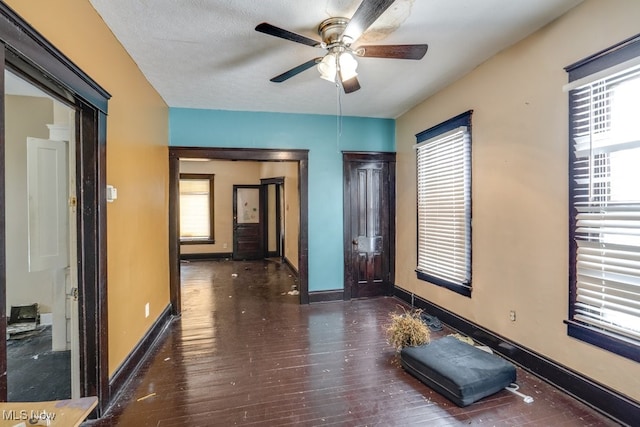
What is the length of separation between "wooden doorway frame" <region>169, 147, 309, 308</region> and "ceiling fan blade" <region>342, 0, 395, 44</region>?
2.52m

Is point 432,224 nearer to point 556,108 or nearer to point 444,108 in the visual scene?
point 444,108

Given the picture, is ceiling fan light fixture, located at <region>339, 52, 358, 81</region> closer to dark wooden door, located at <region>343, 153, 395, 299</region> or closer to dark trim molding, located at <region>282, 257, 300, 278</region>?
dark wooden door, located at <region>343, 153, 395, 299</region>

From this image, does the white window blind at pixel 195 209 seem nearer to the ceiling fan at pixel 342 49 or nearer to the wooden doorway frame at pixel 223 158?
the wooden doorway frame at pixel 223 158

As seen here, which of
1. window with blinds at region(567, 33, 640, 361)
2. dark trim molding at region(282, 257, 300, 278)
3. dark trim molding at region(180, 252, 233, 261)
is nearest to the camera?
window with blinds at region(567, 33, 640, 361)

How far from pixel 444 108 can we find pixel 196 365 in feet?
12.4

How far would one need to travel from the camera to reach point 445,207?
11.8ft

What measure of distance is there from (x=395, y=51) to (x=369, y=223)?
9.38ft

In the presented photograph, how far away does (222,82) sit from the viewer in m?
3.31

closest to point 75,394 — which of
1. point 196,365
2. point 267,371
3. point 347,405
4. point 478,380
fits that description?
point 196,365

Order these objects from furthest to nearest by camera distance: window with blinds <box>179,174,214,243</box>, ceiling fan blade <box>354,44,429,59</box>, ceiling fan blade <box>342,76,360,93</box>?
1. window with blinds <box>179,174,214,243</box>
2. ceiling fan blade <box>342,76,360,93</box>
3. ceiling fan blade <box>354,44,429,59</box>

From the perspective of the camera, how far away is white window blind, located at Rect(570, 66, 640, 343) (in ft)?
6.17

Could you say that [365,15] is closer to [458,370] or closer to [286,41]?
[286,41]

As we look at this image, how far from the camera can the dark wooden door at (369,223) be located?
4.63 metres

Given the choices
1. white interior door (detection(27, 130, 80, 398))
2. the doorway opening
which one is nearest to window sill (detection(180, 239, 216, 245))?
the doorway opening
